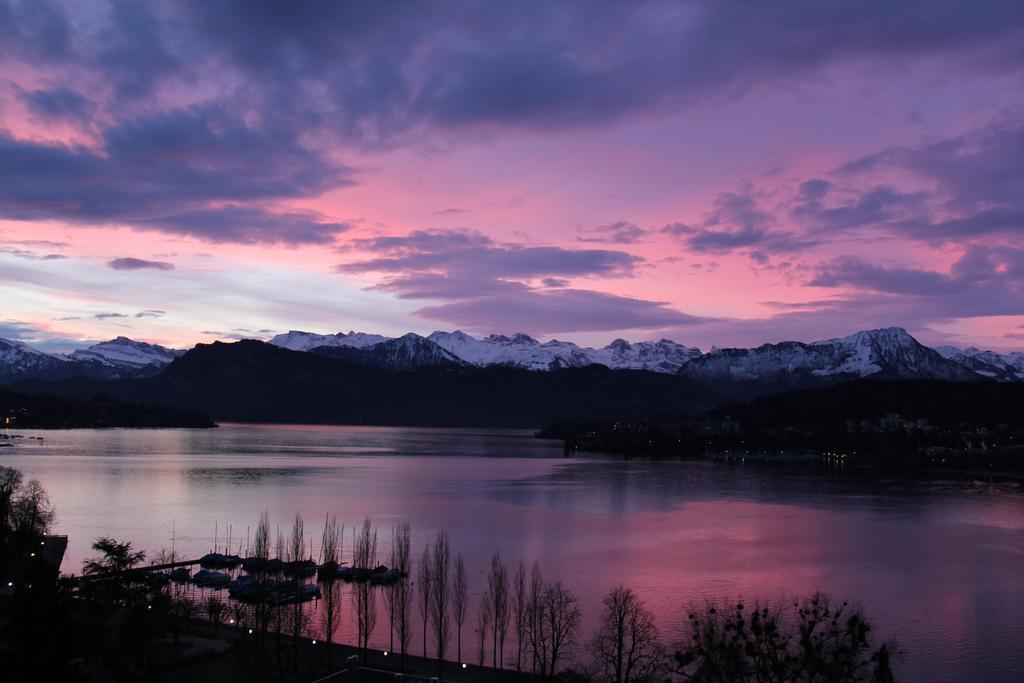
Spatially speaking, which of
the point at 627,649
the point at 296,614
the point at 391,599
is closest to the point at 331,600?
the point at 296,614

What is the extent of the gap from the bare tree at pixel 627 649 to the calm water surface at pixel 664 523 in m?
2.27

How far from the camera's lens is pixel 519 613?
25781 millimetres

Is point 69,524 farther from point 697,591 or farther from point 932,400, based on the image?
point 932,400

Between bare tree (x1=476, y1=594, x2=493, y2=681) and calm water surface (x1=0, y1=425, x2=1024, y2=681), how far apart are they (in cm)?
63

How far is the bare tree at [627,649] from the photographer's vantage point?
899 inches

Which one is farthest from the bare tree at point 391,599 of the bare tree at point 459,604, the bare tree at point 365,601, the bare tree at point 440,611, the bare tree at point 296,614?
the bare tree at point 296,614

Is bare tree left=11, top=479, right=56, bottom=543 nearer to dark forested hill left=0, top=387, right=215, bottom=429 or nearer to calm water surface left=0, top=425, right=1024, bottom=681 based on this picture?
calm water surface left=0, top=425, right=1024, bottom=681

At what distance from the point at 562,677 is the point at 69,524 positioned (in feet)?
124

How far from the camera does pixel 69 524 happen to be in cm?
4988

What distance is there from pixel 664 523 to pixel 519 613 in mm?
30419

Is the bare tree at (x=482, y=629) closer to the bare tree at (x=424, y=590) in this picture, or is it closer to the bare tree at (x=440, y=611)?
the bare tree at (x=440, y=611)

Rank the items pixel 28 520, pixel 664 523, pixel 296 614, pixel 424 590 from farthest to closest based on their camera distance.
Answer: pixel 664 523 → pixel 28 520 → pixel 424 590 → pixel 296 614

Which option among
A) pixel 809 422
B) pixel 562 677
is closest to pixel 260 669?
pixel 562 677

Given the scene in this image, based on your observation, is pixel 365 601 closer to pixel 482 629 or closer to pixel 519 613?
pixel 482 629
